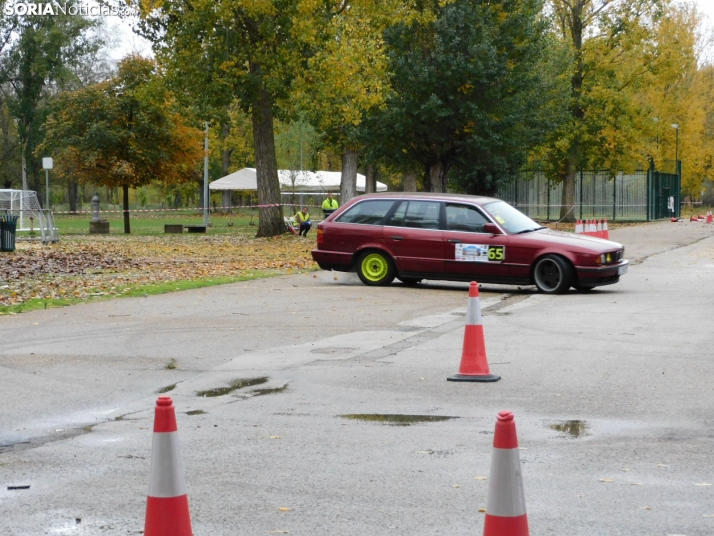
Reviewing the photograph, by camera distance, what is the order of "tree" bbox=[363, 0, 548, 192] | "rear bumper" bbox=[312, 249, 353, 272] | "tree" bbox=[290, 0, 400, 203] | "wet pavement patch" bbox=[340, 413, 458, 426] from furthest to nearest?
1. "tree" bbox=[363, 0, 548, 192]
2. "tree" bbox=[290, 0, 400, 203]
3. "rear bumper" bbox=[312, 249, 353, 272]
4. "wet pavement patch" bbox=[340, 413, 458, 426]

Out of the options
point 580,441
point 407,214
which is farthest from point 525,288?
point 580,441

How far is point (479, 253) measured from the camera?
58.1 feet

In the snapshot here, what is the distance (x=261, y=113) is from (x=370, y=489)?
106 feet

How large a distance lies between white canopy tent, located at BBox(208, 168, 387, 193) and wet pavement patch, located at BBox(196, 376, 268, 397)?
158ft

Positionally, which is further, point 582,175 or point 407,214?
point 582,175

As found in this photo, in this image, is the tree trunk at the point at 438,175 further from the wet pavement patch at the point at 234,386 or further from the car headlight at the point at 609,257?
the wet pavement patch at the point at 234,386

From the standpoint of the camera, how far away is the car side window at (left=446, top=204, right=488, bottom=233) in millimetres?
17906

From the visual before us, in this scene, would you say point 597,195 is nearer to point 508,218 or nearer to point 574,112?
point 574,112

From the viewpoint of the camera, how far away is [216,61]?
35.3 metres

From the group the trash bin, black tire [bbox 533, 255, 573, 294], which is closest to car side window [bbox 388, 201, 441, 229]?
black tire [bbox 533, 255, 573, 294]

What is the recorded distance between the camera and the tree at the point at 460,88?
127 feet

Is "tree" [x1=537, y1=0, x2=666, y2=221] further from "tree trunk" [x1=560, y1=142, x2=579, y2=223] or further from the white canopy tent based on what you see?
the white canopy tent

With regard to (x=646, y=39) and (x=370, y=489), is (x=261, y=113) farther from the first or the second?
(x=370, y=489)

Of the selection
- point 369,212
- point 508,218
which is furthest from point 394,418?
point 369,212
